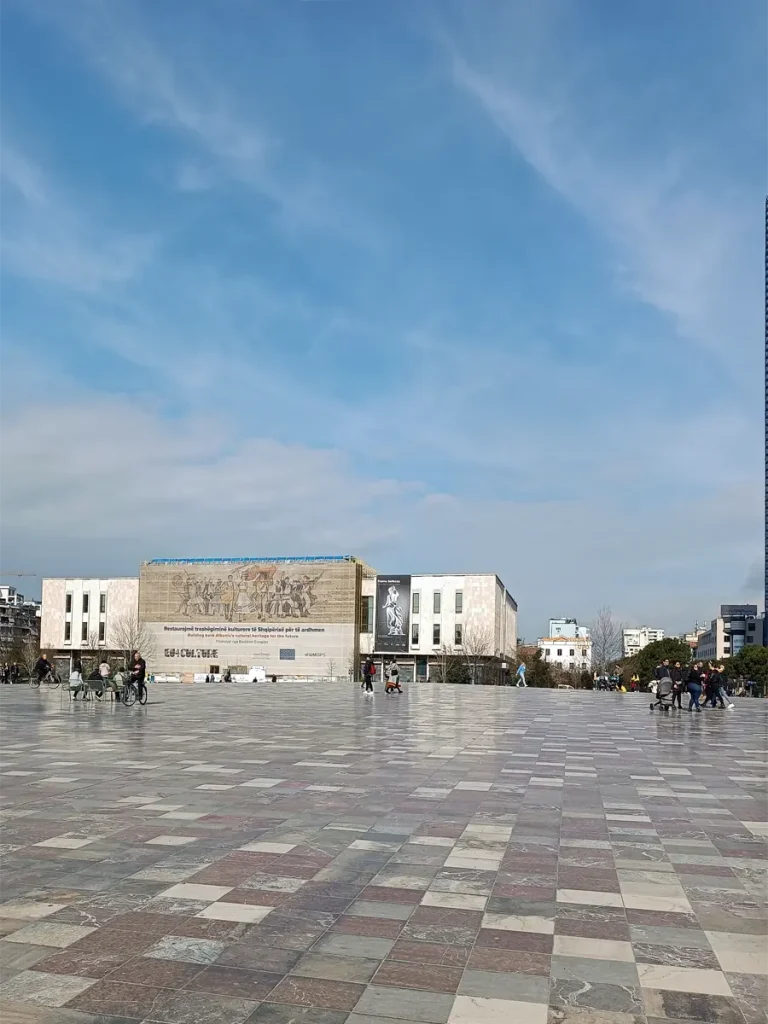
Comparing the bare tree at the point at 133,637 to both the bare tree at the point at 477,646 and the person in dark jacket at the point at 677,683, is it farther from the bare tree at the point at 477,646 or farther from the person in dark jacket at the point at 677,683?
the person in dark jacket at the point at 677,683

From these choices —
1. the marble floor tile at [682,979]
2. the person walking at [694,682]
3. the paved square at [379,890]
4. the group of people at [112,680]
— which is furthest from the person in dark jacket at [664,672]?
the marble floor tile at [682,979]

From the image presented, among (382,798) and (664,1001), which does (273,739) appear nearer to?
(382,798)

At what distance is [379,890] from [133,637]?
311 feet

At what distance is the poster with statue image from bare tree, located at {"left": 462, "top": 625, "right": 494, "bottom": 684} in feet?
20.9

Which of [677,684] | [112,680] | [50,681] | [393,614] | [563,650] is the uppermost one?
[393,614]

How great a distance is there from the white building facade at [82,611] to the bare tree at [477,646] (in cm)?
3783

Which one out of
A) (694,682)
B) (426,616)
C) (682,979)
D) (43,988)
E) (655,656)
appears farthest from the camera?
(426,616)

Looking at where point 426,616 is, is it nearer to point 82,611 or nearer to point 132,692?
point 82,611

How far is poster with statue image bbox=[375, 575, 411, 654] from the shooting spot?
93.8 meters

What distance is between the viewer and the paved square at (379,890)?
13.4ft

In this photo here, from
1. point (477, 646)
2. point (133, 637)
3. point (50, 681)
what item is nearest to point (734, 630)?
point (477, 646)

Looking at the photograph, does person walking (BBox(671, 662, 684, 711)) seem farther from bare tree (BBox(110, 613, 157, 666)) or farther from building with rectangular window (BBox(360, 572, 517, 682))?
bare tree (BBox(110, 613, 157, 666))

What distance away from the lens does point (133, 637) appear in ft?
316

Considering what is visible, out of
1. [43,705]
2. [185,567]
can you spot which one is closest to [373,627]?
[185,567]
